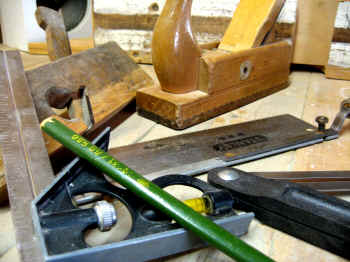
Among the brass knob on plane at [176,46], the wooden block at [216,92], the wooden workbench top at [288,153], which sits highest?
the brass knob on plane at [176,46]

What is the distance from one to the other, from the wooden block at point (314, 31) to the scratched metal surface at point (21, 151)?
3.29 ft

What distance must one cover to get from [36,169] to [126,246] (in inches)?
8.9

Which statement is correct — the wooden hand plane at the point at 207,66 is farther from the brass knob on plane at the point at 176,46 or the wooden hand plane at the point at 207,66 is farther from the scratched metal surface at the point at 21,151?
the scratched metal surface at the point at 21,151

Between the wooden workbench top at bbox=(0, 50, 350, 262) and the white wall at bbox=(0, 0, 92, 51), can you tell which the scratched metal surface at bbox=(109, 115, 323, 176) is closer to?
the wooden workbench top at bbox=(0, 50, 350, 262)

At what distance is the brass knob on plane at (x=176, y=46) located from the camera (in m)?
0.85

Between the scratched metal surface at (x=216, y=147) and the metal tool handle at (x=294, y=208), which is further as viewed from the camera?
the scratched metal surface at (x=216, y=147)

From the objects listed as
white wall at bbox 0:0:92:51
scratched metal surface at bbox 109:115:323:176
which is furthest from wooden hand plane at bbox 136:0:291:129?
white wall at bbox 0:0:92:51

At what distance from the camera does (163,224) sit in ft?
1.49

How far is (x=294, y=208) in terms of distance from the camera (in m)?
0.48

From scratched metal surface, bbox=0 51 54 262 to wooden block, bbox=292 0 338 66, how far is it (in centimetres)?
100

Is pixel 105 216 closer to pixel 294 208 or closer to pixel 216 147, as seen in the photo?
pixel 294 208

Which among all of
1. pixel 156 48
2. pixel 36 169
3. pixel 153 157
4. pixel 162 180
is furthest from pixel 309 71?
pixel 36 169

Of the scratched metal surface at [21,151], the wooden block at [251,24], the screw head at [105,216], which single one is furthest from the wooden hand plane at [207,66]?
the screw head at [105,216]

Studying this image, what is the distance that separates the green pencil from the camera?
1.25 ft
